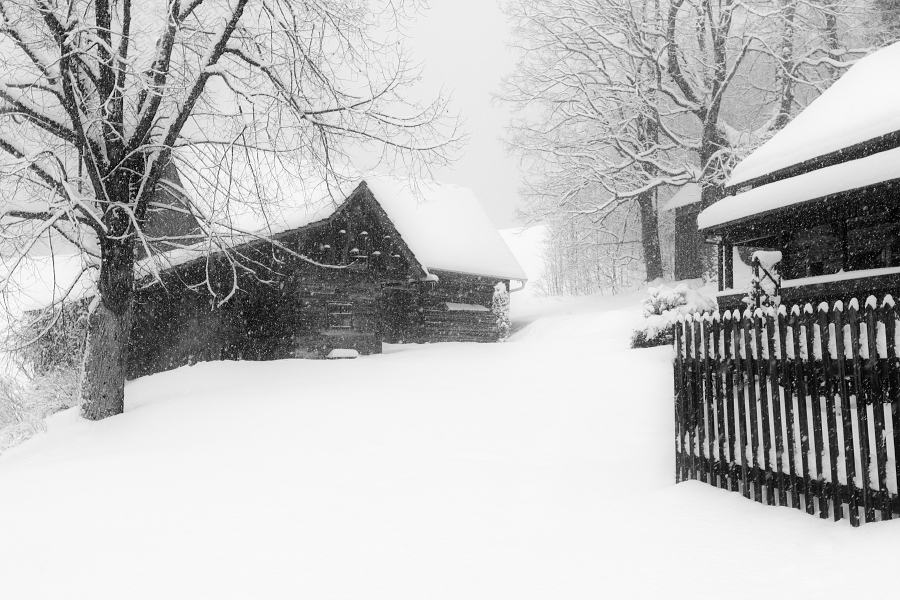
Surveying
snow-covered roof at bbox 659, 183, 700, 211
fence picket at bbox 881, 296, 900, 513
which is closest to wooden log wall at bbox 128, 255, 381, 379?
fence picket at bbox 881, 296, 900, 513

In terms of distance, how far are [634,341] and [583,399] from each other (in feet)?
18.0

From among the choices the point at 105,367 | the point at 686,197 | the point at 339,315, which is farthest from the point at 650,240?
the point at 105,367

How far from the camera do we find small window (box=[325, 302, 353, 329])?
55.8 ft

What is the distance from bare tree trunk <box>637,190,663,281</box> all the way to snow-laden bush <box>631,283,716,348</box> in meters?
11.3

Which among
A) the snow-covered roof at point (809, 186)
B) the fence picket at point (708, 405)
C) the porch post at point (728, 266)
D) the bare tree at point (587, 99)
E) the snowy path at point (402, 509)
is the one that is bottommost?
the snowy path at point (402, 509)

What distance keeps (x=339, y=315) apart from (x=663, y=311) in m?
8.36

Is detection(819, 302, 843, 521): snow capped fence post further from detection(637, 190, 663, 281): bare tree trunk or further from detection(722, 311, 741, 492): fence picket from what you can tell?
detection(637, 190, 663, 281): bare tree trunk

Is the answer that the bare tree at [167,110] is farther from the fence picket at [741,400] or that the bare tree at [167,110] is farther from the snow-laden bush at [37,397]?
the fence picket at [741,400]

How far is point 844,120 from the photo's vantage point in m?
10.9

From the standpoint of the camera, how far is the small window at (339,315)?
17.0m

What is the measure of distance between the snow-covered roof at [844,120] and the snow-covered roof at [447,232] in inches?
469

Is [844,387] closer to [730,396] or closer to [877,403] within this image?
[877,403]

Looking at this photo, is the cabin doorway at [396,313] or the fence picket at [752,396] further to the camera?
the cabin doorway at [396,313]

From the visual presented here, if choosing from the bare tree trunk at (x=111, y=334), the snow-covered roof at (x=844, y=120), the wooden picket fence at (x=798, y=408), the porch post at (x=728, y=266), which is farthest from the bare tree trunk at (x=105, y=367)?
the porch post at (x=728, y=266)
